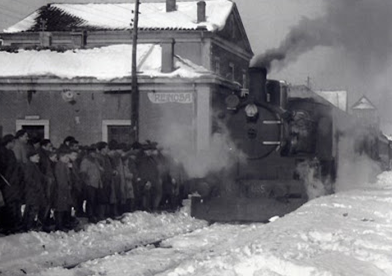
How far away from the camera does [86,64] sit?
30.0 metres

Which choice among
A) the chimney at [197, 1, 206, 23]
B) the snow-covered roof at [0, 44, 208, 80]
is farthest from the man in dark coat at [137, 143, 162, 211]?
the chimney at [197, 1, 206, 23]

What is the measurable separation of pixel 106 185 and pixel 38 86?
1561 centimetres

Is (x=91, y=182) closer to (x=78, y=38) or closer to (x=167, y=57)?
(x=167, y=57)

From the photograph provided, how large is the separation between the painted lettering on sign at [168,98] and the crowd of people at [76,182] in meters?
11.0

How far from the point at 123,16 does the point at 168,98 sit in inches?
485

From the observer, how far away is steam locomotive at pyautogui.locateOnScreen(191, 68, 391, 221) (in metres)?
16.0

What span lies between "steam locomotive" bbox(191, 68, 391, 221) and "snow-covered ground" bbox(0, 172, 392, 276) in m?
0.56

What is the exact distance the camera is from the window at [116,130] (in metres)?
29.5

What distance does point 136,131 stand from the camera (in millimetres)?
27406

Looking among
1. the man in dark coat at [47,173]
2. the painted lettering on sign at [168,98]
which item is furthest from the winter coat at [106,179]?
the painted lettering on sign at [168,98]

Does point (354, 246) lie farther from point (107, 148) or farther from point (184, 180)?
point (184, 180)

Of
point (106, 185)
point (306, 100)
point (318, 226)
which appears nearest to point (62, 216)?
point (106, 185)

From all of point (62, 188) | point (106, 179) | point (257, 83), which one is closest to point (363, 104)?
point (257, 83)

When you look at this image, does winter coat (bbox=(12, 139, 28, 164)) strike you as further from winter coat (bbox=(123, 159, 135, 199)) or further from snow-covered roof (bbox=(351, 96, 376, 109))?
snow-covered roof (bbox=(351, 96, 376, 109))
